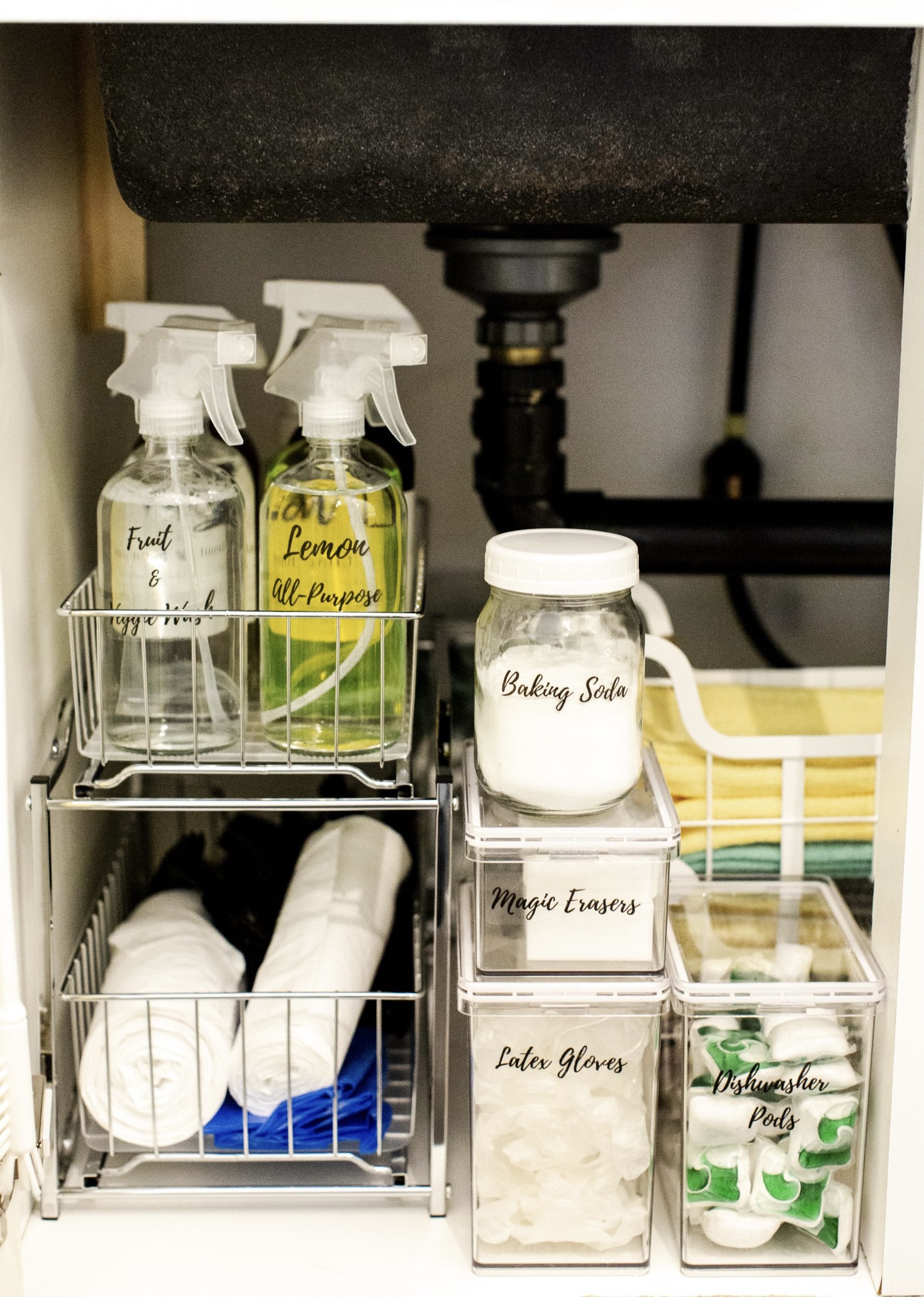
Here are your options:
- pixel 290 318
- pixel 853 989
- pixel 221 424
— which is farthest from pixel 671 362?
pixel 853 989

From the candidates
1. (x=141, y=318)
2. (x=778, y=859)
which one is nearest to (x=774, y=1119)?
(x=778, y=859)

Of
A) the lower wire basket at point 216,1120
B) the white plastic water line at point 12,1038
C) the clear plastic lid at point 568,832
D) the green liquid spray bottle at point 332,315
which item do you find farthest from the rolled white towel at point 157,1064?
the green liquid spray bottle at point 332,315

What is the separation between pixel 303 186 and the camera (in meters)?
0.78

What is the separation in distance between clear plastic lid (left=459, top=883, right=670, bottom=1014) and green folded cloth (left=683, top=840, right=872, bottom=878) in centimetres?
20

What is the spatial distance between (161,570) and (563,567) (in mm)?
265

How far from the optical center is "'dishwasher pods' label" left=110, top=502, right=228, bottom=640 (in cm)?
84

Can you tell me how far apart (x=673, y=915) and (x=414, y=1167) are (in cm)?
25

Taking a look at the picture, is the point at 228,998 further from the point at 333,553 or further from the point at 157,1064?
the point at 333,553

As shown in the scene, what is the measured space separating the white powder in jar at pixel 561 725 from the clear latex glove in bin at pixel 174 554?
7.5 inches

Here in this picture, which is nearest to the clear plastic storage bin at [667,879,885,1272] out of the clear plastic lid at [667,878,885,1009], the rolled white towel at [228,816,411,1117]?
the clear plastic lid at [667,878,885,1009]

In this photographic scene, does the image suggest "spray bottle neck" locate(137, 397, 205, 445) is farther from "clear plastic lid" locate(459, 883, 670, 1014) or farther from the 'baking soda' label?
"clear plastic lid" locate(459, 883, 670, 1014)

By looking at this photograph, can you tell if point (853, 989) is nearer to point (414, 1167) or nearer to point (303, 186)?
point (414, 1167)

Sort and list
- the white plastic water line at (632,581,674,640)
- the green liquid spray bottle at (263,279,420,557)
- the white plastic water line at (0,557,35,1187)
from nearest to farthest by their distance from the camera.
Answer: the white plastic water line at (0,557,35,1187), the green liquid spray bottle at (263,279,420,557), the white plastic water line at (632,581,674,640)

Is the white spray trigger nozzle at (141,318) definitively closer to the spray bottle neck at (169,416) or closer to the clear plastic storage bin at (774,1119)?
the spray bottle neck at (169,416)
